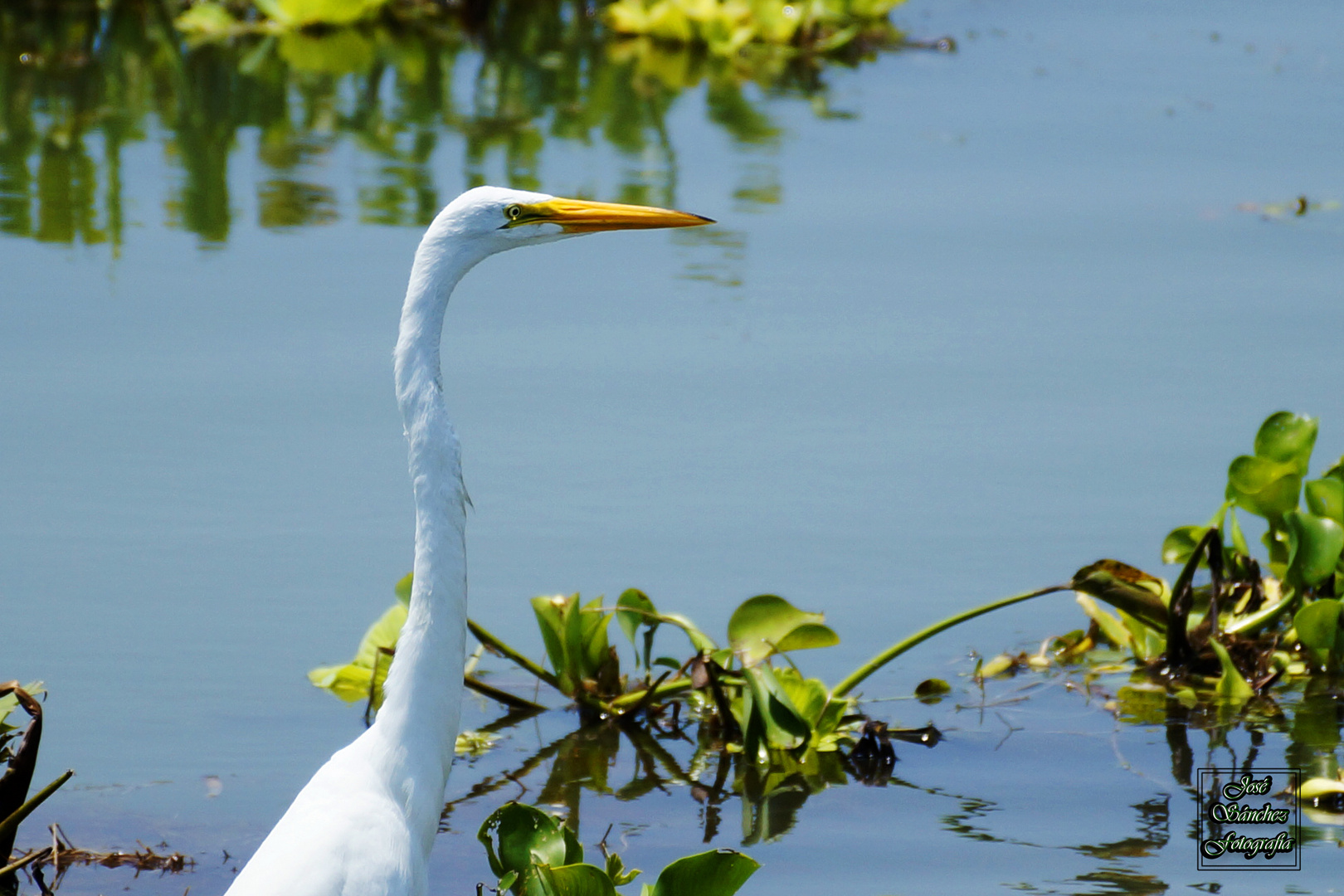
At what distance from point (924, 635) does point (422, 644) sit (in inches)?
49.0

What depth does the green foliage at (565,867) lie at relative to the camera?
8.60ft

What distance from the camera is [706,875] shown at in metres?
2.64

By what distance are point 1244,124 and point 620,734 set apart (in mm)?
6153

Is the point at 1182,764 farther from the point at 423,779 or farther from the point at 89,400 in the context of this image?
the point at 89,400

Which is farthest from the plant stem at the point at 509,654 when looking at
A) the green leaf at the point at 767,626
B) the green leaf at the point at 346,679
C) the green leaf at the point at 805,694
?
the green leaf at the point at 805,694

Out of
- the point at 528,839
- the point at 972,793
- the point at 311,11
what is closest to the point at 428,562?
the point at 528,839

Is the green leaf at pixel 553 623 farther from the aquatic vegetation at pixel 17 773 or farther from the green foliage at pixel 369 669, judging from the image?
the aquatic vegetation at pixel 17 773

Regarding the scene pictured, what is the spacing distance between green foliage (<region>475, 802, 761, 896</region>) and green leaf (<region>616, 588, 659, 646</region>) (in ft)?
2.78

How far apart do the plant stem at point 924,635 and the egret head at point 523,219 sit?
1.11 metres

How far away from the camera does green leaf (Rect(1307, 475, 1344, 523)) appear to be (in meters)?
3.77

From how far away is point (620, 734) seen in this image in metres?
3.71

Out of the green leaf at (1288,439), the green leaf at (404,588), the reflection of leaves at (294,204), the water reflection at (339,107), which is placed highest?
the water reflection at (339,107)

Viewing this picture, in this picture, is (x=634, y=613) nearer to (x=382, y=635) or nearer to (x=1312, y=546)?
(x=382, y=635)

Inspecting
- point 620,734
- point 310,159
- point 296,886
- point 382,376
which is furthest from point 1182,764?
point 310,159
